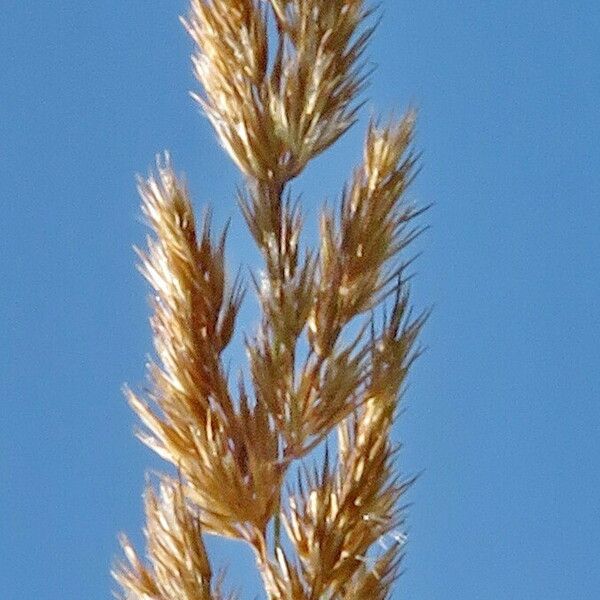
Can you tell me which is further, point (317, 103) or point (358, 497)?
point (317, 103)

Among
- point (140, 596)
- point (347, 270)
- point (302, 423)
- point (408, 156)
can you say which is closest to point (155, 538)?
point (140, 596)

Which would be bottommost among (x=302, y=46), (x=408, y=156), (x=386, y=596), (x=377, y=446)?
(x=386, y=596)

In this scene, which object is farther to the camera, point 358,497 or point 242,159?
point 242,159

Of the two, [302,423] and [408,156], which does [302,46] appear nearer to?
[408,156]

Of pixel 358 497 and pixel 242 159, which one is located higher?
pixel 242 159

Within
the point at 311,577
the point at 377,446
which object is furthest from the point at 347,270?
the point at 311,577

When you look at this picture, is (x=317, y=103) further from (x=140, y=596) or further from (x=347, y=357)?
(x=140, y=596)
